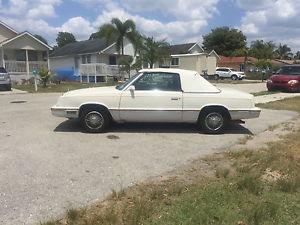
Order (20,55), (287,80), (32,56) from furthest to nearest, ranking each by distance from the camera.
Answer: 1. (32,56)
2. (20,55)
3. (287,80)

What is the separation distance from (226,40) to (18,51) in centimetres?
5962

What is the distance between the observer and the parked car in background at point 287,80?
72.9 ft

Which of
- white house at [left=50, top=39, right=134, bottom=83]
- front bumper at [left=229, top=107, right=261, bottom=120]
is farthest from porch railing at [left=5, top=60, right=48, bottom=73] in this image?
front bumper at [left=229, top=107, right=261, bottom=120]

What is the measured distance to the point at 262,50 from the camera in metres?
66.9

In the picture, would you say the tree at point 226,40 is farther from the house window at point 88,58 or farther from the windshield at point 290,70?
the windshield at point 290,70

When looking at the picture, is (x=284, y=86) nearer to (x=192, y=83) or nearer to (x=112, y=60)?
(x=192, y=83)

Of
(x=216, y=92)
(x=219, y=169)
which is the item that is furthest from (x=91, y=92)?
(x=219, y=169)

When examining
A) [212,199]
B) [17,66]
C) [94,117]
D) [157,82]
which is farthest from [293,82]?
[17,66]

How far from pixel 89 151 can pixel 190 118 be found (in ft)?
8.69

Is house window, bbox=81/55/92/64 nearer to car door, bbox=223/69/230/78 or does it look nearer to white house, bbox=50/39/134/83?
white house, bbox=50/39/134/83

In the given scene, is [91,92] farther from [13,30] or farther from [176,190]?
[13,30]

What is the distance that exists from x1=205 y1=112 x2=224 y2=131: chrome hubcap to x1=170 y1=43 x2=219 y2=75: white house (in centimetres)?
4124

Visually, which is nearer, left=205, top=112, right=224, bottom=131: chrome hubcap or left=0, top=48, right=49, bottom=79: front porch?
left=205, top=112, right=224, bottom=131: chrome hubcap

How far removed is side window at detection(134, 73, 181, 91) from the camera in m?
8.48
